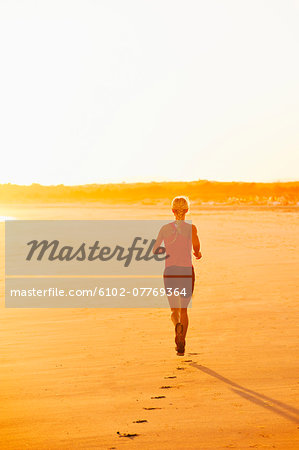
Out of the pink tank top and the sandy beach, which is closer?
the sandy beach

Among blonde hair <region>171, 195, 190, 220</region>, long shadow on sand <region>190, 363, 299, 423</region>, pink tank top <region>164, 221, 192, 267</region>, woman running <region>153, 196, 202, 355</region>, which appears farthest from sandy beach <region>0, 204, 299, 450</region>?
blonde hair <region>171, 195, 190, 220</region>

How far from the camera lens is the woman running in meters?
→ 6.62

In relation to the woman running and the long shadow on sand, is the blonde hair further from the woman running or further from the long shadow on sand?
the long shadow on sand

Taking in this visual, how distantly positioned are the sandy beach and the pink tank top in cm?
113

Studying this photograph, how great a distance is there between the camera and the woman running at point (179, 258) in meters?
6.62

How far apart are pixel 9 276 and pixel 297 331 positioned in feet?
24.4

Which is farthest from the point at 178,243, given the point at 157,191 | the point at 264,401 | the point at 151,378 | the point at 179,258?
the point at 157,191

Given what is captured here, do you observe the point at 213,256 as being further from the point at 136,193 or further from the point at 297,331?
the point at 136,193

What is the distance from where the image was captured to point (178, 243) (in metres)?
6.65

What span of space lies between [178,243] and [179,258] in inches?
6.6

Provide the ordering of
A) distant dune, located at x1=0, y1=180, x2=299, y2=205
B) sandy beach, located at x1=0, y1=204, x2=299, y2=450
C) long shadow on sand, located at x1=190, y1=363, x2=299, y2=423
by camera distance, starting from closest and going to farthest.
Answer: sandy beach, located at x1=0, y1=204, x2=299, y2=450, long shadow on sand, located at x1=190, y1=363, x2=299, y2=423, distant dune, located at x1=0, y1=180, x2=299, y2=205

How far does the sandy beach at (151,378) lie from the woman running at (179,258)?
591mm

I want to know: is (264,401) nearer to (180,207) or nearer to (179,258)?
(179,258)

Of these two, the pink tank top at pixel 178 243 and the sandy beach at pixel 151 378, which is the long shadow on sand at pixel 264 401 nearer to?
the sandy beach at pixel 151 378
